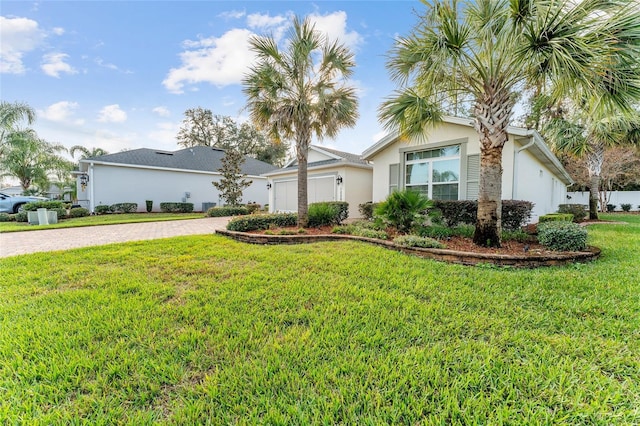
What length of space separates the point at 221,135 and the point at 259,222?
2976 centimetres

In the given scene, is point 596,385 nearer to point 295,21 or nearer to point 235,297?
point 235,297

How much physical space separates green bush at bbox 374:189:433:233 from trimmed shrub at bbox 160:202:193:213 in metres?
17.6

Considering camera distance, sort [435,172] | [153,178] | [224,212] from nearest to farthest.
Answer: [435,172] → [224,212] → [153,178]

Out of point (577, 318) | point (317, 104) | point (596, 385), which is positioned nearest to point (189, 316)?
point (596, 385)

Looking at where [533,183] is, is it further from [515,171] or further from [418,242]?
[418,242]

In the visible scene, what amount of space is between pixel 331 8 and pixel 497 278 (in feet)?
29.3

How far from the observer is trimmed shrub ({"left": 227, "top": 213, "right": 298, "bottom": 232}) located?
Answer: 8531mm

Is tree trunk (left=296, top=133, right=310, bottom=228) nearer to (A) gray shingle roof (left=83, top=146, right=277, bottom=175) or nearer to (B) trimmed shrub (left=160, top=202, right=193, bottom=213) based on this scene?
(A) gray shingle roof (left=83, top=146, right=277, bottom=175)

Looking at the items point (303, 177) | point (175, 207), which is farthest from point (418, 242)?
point (175, 207)

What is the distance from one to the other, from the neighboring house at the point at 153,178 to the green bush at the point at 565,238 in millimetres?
20581

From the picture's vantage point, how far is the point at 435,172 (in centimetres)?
1032

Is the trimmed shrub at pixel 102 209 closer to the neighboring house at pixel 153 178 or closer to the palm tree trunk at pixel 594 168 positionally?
the neighboring house at pixel 153 178

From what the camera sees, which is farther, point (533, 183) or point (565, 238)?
point (533, 183)

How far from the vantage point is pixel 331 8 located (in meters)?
8.16
